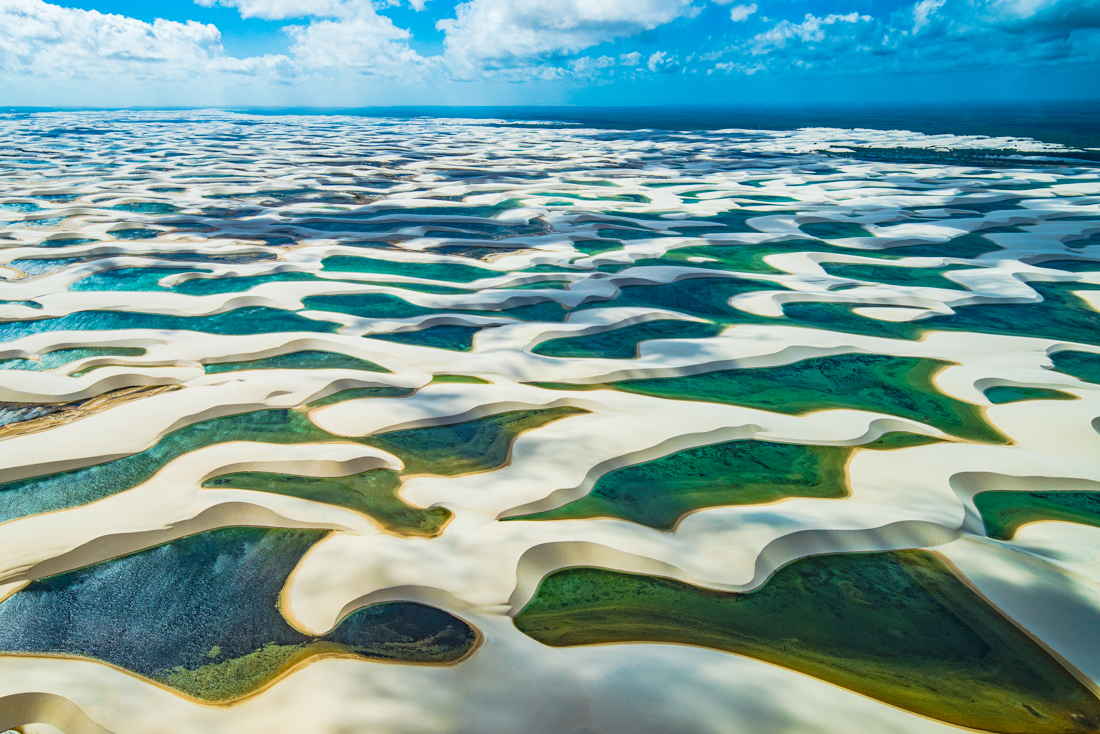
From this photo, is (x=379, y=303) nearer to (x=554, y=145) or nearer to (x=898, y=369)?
(x=898, y=369)

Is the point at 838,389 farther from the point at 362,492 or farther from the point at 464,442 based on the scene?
the point at 362,492

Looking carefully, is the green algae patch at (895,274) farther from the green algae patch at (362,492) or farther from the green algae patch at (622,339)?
the green algae patch at (362,492)

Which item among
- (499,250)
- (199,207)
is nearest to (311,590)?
(499,250)

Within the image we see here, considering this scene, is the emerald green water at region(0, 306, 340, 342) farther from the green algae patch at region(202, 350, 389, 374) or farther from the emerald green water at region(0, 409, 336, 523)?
the emerald green water at region(0, 409, 336, 523)

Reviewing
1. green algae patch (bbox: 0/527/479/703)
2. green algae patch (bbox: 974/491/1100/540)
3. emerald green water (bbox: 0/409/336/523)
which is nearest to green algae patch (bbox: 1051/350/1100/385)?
green algae patch (bbox: 974/491/1100/540)

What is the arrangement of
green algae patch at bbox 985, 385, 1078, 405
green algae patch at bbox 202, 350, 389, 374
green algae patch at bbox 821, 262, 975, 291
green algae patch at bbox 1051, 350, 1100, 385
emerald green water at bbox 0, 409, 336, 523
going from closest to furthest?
emerald green water at bbox 0, 409, 336, 523, green algae patch at bbox 985, 385, 1078, 405, green algae patch at bbox 202, 350, 389, 374, green algae patch at bbox 1051, 350, 1100, 385, green algae patch at bbox 821, 262, 975, 291

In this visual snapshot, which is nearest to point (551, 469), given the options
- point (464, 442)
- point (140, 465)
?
point (464, 442)
